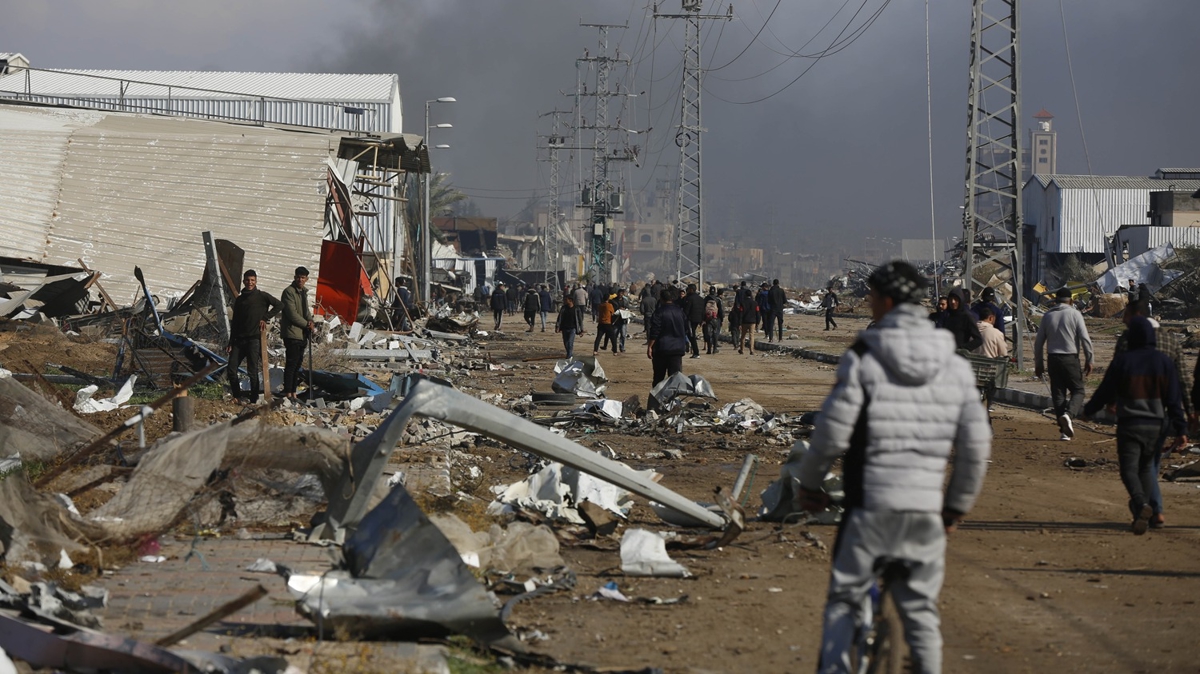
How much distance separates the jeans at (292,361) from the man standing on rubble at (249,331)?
367 millimetres

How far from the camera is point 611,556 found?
769 centimetres

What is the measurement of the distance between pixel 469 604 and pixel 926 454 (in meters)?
2.18

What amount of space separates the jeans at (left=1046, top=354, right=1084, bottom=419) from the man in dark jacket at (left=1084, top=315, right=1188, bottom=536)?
170 inches

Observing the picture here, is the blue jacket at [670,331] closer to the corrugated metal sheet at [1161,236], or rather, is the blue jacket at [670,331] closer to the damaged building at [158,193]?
the damaged building at [158,193]

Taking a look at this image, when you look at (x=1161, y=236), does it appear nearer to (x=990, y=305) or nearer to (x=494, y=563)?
(x=990, y=305)

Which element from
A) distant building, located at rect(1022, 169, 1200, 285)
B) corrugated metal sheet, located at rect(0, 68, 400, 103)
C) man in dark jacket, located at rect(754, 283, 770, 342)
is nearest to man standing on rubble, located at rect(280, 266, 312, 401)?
man in dark jacket, located at rect(754, 283, 770, 342)

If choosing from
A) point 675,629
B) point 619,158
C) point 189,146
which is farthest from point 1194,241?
point 675,629

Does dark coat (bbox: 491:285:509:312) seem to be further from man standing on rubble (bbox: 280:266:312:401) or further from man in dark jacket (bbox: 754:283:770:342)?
man standing on rubble (bbox: 280:266:312:401)

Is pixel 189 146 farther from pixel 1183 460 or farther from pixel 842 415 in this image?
pixel 842 415

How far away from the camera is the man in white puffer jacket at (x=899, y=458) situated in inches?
161

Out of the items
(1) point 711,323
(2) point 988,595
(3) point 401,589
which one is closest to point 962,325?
(2) point 988,595

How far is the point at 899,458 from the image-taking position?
4129mm

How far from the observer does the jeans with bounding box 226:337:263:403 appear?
14609mm

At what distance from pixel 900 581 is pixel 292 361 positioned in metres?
11.9
